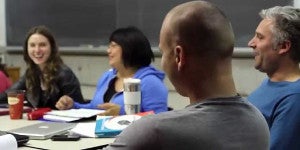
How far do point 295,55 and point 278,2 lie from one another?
1195mm

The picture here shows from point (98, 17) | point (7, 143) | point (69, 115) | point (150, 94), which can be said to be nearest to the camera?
point (7, 143)

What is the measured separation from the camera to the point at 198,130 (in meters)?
1.03

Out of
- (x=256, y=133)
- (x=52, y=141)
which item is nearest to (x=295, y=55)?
(x=256, y=133)

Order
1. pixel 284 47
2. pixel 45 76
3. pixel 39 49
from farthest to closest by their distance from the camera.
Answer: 1. pixel 39 49
2. pixel 45 76
3. pixel 284 47

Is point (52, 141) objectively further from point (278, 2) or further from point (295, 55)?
point (278, 2)

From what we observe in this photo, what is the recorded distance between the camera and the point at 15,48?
4.76m

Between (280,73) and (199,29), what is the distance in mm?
A: 1121

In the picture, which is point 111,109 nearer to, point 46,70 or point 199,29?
point 46,70

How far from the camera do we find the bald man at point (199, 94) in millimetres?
1020

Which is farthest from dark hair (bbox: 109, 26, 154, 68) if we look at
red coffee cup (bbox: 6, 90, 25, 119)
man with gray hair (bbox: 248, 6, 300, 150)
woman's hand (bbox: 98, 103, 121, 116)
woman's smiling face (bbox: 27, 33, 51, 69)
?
man with gray hair (bbox: 248, 6, 300, 150)

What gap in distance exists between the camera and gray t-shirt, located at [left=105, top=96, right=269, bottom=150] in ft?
3.31

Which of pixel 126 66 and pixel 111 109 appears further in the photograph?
pixel 126 66

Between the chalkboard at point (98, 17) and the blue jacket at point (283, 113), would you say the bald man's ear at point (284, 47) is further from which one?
the chalkboard at point (98, 17)

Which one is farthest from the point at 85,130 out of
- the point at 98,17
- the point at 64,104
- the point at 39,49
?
the point at 98,17
